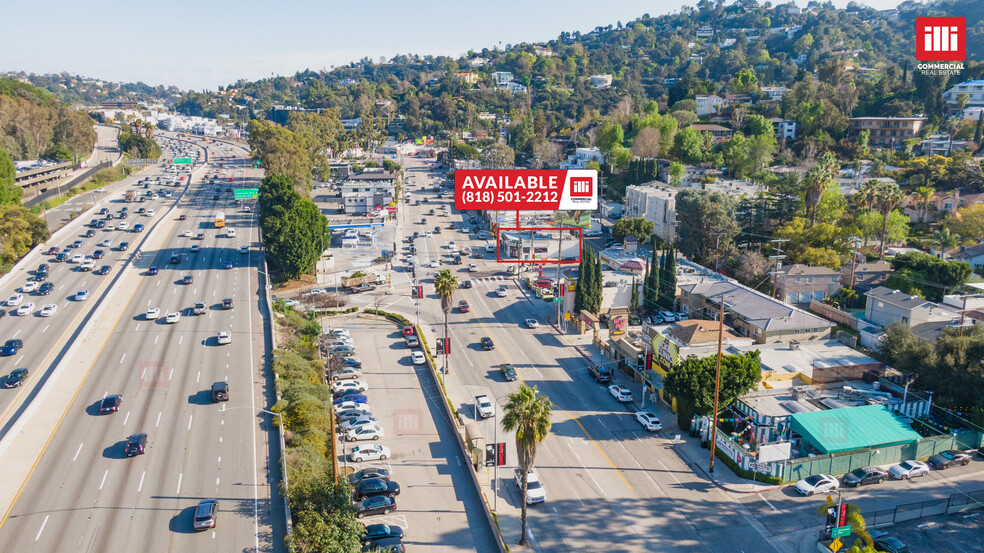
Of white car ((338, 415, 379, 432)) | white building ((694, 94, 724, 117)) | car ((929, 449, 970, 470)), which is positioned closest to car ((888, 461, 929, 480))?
car ((929, 449, 970, 470))

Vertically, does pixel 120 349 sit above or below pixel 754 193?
below

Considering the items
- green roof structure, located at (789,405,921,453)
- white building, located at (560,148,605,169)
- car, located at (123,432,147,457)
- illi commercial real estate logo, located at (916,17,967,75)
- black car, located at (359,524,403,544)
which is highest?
illi commercial real estate logo, located at (916,17,967,75)

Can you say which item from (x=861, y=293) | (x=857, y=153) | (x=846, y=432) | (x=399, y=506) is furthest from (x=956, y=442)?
(x=857, y=153)

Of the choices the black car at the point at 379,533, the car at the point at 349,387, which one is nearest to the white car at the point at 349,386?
the car at the point at 349,387

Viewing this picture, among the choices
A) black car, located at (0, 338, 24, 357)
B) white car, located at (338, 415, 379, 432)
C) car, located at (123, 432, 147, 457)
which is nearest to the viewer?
car, located at (123, 432, 147, 457)

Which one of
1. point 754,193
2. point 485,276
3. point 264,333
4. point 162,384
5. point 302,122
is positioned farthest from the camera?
point 302,122

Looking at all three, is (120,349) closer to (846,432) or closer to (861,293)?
(846,432)

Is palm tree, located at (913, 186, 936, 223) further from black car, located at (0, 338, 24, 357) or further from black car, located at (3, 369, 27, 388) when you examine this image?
black car, located at (0, 338, 24, 357)
